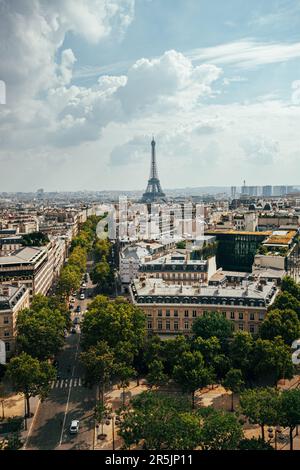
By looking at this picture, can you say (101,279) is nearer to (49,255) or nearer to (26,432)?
(49,255)

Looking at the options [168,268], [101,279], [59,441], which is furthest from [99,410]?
[101,279]

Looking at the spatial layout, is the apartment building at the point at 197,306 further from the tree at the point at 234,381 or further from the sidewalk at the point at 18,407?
the sidewalk at the point at 18,407

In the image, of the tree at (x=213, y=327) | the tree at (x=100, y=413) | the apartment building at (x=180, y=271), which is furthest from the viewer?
the apartment building at (x=180, y=271)

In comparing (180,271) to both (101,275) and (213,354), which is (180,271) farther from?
(213,354)

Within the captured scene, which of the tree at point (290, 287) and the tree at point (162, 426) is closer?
the tree at point (162, 426)

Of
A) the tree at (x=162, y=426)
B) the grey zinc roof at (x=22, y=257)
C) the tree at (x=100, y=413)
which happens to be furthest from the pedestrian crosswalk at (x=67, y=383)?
the grey zinc roof at (x=22, y=257)

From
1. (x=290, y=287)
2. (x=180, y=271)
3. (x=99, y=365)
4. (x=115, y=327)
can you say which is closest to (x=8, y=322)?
(x=115, y=327)

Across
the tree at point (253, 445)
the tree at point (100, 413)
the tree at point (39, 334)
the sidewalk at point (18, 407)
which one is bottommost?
the sidewalk at point (18, 407)
